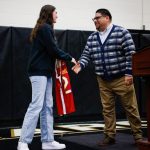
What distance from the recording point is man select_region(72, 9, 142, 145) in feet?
18.0

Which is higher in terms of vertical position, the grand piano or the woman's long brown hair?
the woman's long brown hair

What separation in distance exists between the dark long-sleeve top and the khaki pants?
804mm

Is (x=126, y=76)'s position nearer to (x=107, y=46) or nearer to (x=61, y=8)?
(x=107, y=46)

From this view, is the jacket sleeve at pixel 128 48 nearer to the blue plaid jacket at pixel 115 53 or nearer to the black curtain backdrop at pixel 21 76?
the blue plaid jacket at pixel 115 53

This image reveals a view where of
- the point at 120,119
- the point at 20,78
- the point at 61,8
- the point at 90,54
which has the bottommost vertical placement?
the point at 120,119

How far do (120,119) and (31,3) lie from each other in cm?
344

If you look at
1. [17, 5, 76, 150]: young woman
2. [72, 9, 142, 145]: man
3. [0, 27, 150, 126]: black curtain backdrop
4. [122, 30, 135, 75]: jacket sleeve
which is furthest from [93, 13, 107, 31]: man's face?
[0, 27, 150, 126]: black curtain backdrop

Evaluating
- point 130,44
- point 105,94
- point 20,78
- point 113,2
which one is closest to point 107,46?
point 130,44

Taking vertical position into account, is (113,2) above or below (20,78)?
above

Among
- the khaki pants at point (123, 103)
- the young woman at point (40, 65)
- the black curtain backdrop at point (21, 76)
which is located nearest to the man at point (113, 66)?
the khaki pants at point (123, 103)

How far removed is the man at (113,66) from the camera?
5.48 m

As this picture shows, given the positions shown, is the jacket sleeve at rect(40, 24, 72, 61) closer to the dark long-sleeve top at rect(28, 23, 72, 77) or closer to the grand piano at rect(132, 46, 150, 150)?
the dark long-sleeve top at rect(28, 23, 72, 77)

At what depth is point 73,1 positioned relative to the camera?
10.0m

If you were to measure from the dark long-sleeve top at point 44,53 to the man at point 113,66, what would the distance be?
0.61m
